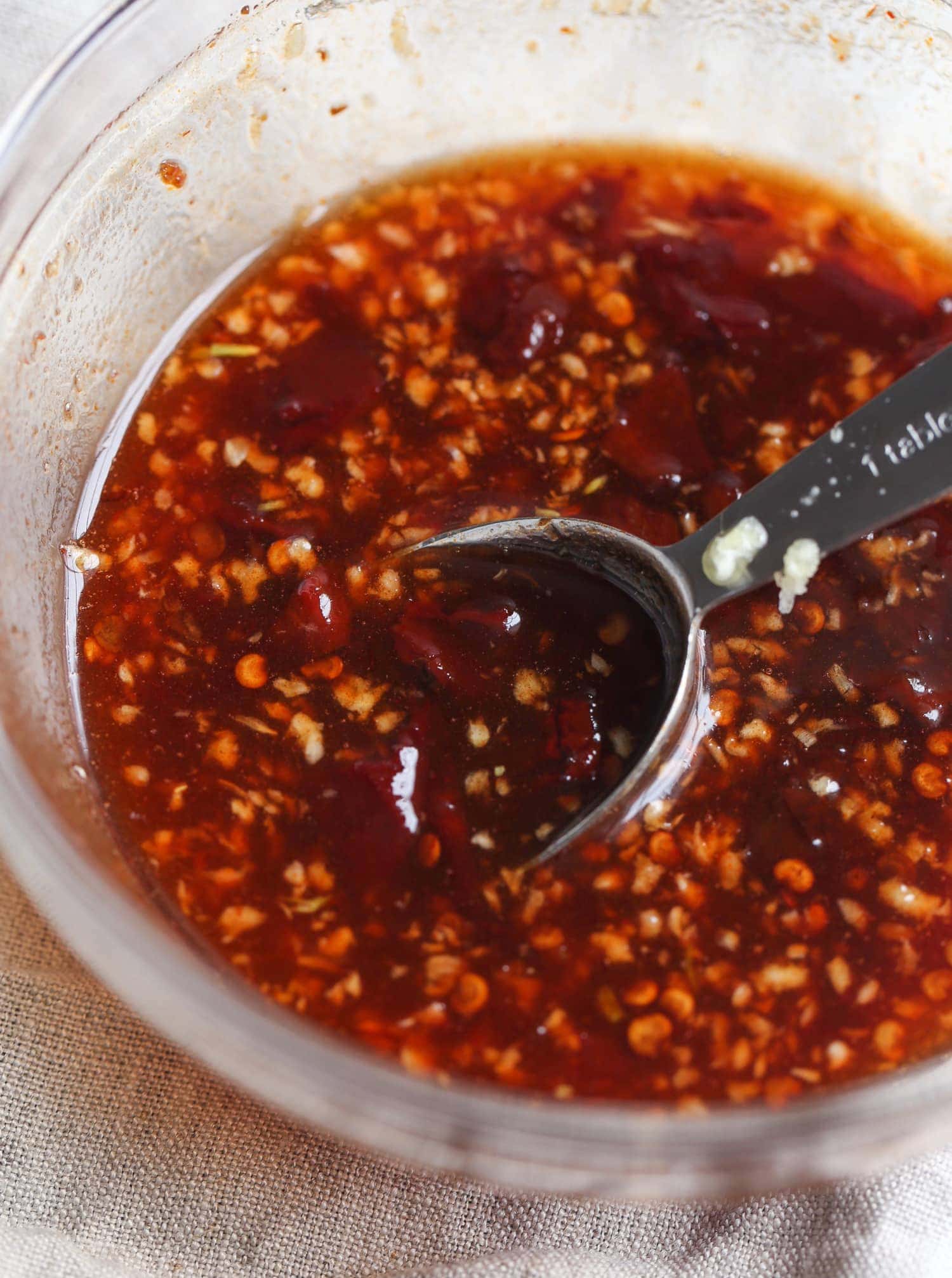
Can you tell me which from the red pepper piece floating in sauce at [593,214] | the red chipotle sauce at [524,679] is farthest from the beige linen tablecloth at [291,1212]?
the red pepper piece floating in sauce at [593,214]

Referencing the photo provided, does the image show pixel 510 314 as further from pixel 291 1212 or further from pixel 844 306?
pixel 291 1212

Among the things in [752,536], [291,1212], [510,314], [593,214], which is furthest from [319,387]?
[291,1212]

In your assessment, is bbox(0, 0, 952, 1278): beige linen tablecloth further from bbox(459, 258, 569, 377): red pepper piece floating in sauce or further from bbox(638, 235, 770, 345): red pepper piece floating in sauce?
bbox(638, 235, 770, 345): red pepper piece floating in sauce

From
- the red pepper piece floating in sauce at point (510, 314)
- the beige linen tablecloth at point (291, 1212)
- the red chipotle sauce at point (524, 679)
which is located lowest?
the beige linen tablecloth at point (291, 1212)

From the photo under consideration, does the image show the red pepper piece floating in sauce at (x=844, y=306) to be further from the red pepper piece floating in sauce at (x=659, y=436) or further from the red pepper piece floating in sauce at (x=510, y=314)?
the red pepper piece floating in sauce at (x=510, y=314)

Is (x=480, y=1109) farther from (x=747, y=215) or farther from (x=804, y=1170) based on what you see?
(x=747, y=215)

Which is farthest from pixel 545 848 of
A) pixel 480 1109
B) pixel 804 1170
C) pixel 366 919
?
pixel 804 1170
